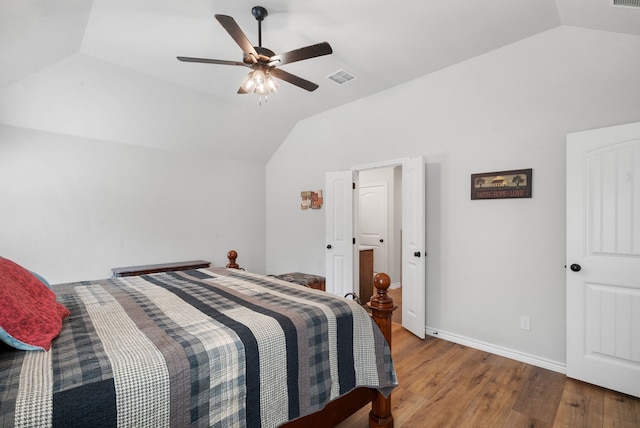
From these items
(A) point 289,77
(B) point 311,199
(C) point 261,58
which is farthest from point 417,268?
(C) point 261,58

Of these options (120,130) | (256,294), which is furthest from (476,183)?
(120,130)

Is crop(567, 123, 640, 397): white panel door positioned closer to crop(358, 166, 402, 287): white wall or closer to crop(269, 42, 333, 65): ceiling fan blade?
crop(269, 42, 333, 65): ceiling fan blade

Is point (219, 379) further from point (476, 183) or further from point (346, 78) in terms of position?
point (346, 78)

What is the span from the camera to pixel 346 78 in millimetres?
3598

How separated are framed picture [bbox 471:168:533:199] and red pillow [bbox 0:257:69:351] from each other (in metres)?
3.37

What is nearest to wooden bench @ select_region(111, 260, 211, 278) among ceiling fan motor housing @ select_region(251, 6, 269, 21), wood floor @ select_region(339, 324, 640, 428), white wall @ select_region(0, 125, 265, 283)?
white wall @ select_region(0, 125, 265, 283)

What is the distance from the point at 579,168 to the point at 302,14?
257 centimetres

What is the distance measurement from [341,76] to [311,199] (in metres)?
1.97

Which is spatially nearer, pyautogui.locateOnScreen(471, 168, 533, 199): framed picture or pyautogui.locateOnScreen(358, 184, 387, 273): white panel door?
pyautogui.locateOnScreen(471, 168, 533, 199): framed picture

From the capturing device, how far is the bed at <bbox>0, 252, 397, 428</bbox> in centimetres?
93

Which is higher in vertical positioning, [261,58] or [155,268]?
[261,58]

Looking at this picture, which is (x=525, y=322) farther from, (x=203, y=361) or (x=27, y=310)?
(x=27, y=310)

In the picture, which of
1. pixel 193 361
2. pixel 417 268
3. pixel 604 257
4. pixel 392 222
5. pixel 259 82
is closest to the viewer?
pixel 193 361

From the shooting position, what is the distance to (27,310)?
4.10 ft
